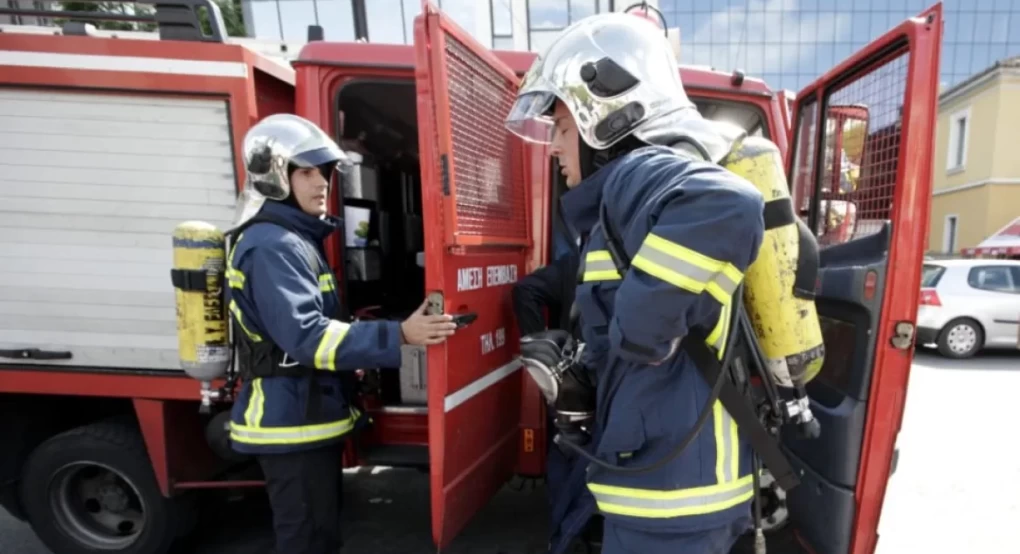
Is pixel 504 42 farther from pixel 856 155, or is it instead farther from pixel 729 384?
pixel 729 384

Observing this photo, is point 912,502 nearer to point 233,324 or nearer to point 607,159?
point 607,159

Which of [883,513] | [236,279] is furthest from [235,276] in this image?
[883,513]

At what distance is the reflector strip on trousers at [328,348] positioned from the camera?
1.92m

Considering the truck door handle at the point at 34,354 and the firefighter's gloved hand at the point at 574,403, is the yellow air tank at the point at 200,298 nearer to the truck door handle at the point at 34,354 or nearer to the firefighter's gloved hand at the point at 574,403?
the truck door handle at the point at 34,354

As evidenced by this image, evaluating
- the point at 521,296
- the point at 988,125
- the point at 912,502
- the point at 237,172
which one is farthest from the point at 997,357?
the point at 988,125

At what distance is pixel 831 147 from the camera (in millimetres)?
2461

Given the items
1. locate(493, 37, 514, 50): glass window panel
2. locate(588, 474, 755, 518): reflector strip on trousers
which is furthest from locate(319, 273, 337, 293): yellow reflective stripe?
locate(493, 37, 514, 50): glass window panel

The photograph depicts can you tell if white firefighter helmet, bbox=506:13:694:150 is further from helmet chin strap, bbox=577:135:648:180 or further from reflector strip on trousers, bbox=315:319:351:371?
reflector strip on trousers, bbox=315:319:351:371

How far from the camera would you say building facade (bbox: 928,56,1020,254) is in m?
17.3

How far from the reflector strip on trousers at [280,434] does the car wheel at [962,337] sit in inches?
337

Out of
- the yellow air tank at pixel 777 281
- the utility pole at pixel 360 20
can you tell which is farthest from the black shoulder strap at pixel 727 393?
the utility pole at pixel 360 20

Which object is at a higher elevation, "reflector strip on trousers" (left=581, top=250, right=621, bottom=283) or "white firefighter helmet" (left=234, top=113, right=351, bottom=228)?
"white firefighter helmet" (left=234, top=113, right=351, bottom=228)

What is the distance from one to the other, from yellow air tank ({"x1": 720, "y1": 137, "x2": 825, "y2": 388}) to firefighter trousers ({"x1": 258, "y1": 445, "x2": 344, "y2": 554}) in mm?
1585

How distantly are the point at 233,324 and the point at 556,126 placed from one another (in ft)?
4.49
